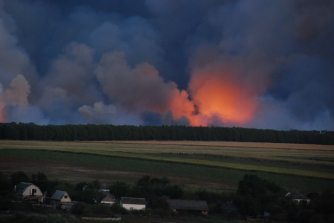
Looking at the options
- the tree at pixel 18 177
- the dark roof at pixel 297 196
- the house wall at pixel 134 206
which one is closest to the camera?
the house wall at pixel 134 206

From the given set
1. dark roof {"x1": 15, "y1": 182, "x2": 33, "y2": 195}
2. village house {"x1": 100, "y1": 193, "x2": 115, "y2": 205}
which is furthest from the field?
village house {"x1": 100, "y1": 193, "x2": 115, "y2": 205}

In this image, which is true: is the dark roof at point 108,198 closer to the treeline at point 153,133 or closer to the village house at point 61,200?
the village house at point 61,200

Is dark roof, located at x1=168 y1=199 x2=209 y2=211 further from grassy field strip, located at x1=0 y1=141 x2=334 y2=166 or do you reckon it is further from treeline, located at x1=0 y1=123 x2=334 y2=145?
treeline, located at x1=0 y1=123 x2=334 y2=145

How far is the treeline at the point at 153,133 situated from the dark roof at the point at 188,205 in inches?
806

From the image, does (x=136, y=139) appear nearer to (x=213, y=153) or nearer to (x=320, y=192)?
(x=213, y=153)

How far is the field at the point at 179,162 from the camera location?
3700 cm

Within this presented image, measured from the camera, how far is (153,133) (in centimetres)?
5916

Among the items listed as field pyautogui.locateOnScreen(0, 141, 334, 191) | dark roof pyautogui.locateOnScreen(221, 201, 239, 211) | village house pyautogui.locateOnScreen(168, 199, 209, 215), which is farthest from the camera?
field pyautogui.locateOnScreen(0, 141, 334, 191)

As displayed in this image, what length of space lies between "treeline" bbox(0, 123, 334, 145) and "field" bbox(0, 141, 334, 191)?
139 centimetres

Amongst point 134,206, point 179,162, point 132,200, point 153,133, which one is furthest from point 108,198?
point 153,133

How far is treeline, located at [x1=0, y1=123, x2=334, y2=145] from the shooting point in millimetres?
51022

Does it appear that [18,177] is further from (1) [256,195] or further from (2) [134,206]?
(1) [256,195]

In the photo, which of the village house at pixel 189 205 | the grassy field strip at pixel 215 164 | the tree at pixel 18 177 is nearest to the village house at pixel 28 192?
the tree at pixel 18 177

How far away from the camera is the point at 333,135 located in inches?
A: 1944
